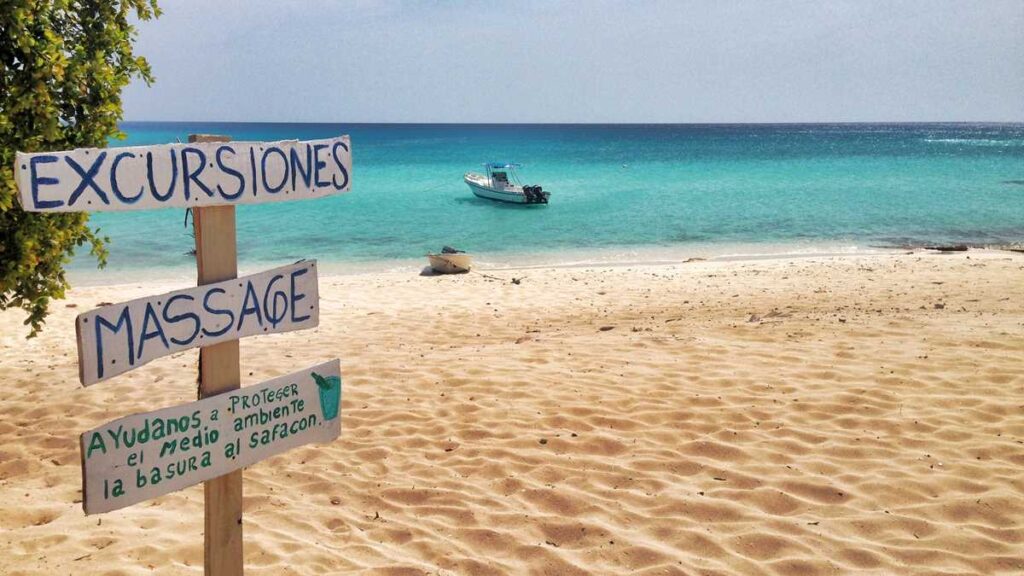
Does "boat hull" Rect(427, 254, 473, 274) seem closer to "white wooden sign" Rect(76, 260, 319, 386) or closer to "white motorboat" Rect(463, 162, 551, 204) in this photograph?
"white wooden sign" Rect(76, 260, 319, 386)

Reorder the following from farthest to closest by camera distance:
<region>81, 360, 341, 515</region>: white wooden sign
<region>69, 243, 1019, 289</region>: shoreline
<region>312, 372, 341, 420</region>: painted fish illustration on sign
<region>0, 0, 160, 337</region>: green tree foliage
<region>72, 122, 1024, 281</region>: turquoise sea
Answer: <region>72, 122, 1024, 281</region>: turquoise sea
<region>69, 243, 1019, 289</region>: shoreline
<region>0, 0, 160, 337</region>: green tree foliage
<region>312, 372, 341, 420</region>: painted fish illustration on sign
<region>81, 360, 341, 515</region>: white wooden sign

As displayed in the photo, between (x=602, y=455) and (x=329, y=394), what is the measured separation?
2.77 meters

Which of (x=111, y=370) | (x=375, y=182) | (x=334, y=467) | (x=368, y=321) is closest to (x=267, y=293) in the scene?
(x=111, y=370)

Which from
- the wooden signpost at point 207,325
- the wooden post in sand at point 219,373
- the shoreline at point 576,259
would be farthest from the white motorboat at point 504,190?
the wooden post in sand at point 219,373

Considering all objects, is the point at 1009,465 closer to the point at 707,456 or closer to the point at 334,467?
the point at 707,456

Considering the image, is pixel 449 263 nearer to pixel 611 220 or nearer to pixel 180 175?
pixel 611 220

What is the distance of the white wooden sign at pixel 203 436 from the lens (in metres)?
2.59

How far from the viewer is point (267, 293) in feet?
9.75

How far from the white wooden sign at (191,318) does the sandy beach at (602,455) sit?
1.75 meters

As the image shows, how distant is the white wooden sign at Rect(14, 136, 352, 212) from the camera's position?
246 cm

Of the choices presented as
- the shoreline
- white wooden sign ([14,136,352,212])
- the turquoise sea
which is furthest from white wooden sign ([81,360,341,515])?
the turquoise sea

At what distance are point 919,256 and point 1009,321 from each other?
10.8m

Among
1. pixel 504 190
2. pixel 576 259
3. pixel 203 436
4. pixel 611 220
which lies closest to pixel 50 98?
pixel 203 436

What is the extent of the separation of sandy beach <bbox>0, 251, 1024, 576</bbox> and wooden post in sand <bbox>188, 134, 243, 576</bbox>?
3.47 ft
